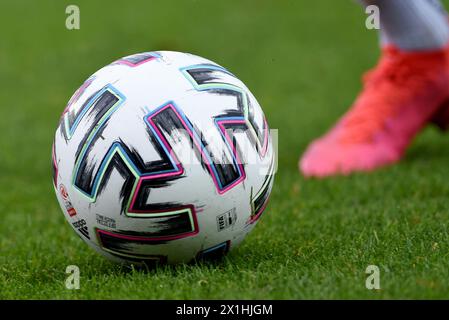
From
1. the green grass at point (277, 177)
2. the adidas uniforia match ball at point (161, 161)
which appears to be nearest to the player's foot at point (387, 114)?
the green grass at point (277, 177)

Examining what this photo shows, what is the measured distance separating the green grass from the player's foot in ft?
0.55

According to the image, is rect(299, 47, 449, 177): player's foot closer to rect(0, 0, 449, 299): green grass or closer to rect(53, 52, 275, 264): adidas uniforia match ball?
rect(0, 0, 449, 299): green grass

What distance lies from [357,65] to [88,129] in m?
5.91

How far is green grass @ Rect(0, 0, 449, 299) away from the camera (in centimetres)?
265

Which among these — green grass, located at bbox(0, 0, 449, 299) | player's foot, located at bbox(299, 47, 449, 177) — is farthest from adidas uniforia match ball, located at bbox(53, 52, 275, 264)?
player's foot, located at bbox(299, 47, 449, 177)

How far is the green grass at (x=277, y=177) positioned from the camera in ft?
8.68

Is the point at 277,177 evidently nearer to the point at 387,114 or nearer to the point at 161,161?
the point at 387,114

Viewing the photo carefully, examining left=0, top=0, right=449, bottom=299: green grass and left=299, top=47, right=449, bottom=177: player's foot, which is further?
left=299, top=47, right=449, bottom=177: player's foot

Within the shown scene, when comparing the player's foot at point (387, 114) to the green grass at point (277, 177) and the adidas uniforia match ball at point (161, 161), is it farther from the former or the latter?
the adidas uniforia match ball at point (161, 161)

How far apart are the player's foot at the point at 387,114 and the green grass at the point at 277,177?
0.17 m

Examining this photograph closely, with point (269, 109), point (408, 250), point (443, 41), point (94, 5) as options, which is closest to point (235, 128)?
point (408, 250)

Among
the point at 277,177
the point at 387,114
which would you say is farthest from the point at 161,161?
the point at 387,114

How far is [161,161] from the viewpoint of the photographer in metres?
2.65

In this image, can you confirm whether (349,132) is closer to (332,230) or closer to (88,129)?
(332,230)
